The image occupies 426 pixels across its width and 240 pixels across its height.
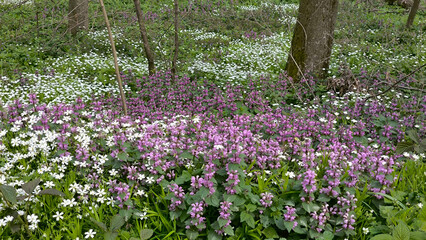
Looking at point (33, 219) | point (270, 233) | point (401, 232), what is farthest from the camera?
point (270, 233)

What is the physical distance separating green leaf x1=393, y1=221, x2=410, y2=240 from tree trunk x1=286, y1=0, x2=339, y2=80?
5.17 m

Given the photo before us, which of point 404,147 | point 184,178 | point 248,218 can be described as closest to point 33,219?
point 184,178

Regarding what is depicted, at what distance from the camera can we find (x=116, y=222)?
2.98m

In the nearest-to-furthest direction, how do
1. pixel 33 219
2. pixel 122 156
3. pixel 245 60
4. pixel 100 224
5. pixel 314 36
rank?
pixel 100 224, pixel 33 219, pixel 122 156, pixel 314 36, pixel 245 60

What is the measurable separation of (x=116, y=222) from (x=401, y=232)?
7.96ft

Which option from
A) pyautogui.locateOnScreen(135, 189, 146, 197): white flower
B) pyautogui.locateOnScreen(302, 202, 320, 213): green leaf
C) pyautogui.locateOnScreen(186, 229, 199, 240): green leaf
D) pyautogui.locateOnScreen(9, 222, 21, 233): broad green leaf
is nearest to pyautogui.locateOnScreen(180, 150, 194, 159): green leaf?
pyautogui.locateOnScreen(135, 189, 146, 197): white flower

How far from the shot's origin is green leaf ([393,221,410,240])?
2729 mm

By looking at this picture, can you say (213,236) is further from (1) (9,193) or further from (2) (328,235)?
(1) (9,193)

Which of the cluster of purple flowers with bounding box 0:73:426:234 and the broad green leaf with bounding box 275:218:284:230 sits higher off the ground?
the cluster of purple flowers with bounding box 0:73:426:234

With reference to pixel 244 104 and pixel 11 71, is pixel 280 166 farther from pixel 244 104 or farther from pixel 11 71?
pixel 11 71

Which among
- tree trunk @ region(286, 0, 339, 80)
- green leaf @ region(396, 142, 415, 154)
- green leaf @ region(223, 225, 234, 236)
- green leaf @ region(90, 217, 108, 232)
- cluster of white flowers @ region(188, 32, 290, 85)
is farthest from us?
cluster of white flowers @ region(188, 32, 290, 85)

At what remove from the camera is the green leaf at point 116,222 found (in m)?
2.95

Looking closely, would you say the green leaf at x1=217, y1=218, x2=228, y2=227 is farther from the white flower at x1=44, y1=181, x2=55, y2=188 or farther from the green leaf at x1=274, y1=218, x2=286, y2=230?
Answer: the white flower at x1=44, y1=181, x2=55, y2=188

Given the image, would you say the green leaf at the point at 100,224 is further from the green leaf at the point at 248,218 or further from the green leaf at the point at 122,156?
the green leaf at the point at 248,218
